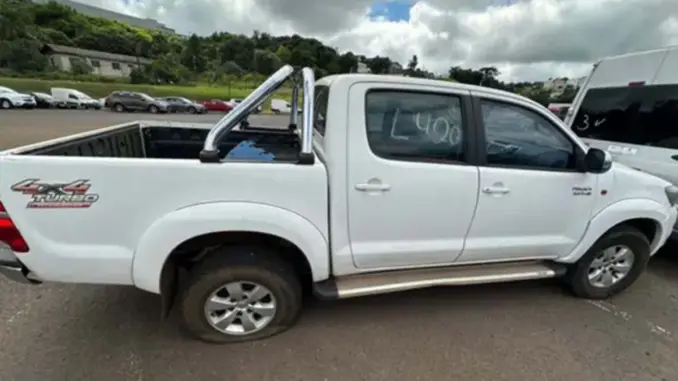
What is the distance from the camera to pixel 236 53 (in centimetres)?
7800

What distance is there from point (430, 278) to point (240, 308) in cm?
140

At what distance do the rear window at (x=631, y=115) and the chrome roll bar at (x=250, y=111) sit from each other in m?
3.78

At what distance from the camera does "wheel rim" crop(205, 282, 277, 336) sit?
2.49 metres

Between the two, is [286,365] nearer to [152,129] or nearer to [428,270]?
[428,270]

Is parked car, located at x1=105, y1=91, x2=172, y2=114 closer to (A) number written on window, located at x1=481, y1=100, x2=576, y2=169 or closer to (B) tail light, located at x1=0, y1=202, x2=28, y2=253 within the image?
(B) tail light, located at x1=0, y1=202, x2=28, y2=253

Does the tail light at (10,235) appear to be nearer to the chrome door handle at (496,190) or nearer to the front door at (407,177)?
the front door at (407,177)

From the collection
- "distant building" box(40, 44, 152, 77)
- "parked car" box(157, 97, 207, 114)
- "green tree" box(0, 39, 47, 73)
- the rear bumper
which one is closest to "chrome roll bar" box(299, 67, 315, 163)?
the rear bumper

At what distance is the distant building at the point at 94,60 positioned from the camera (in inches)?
2493

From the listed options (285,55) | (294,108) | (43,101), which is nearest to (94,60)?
(285,55)

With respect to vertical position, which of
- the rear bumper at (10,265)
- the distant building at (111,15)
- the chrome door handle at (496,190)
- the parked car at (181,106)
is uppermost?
the distant building at (111,15)

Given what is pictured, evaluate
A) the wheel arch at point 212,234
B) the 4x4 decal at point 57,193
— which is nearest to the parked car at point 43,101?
the 4x4 decal at point 57,193

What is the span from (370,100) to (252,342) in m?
1.86

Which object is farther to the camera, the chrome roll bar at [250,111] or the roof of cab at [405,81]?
the roof of cab at [405,81]

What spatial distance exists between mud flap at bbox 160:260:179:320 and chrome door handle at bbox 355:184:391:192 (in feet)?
4.36
